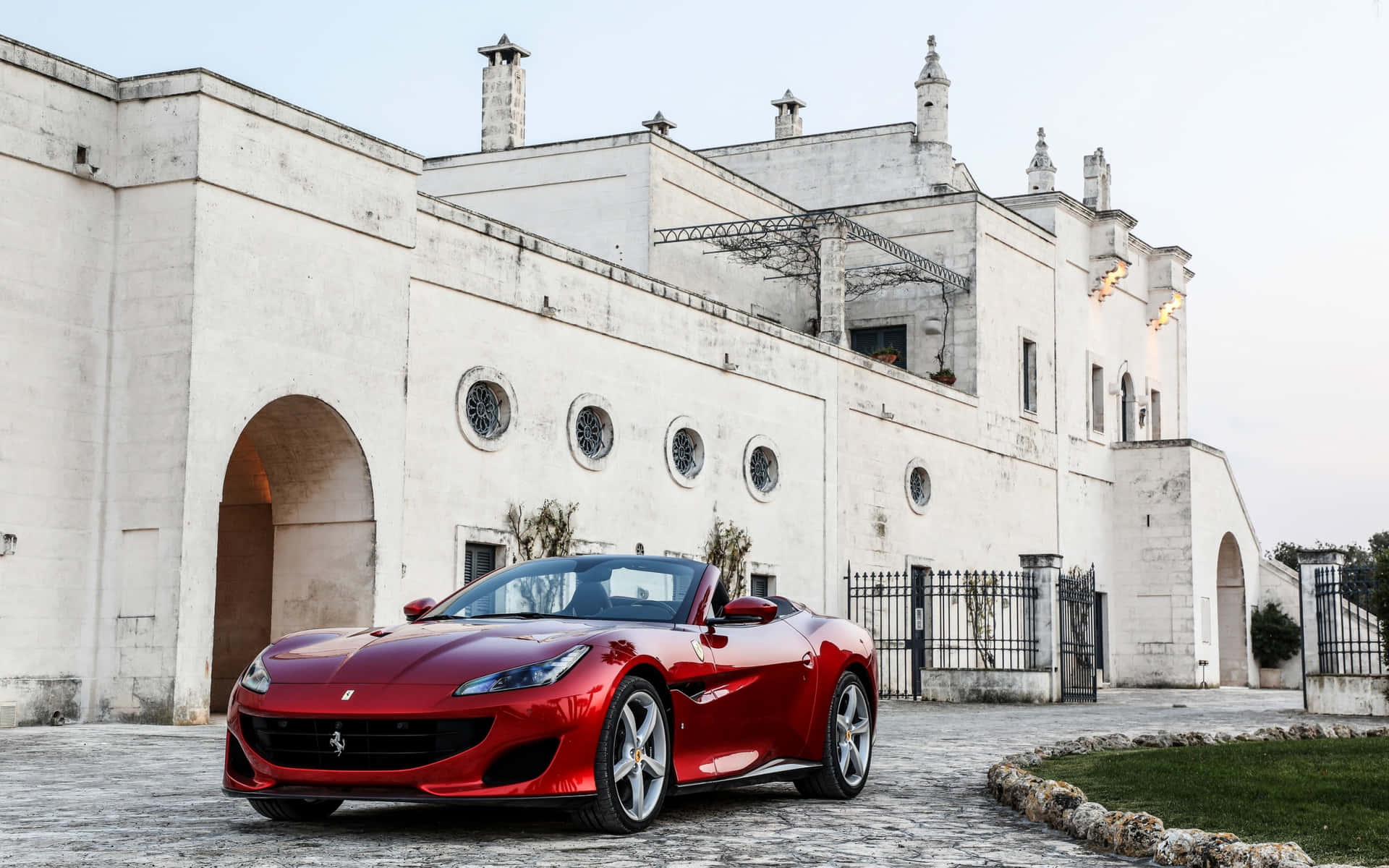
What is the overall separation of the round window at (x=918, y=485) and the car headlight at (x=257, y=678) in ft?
85.8

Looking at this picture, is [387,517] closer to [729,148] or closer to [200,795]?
[200,795]

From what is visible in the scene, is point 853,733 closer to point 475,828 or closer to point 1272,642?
point 475,828

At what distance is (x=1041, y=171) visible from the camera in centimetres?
4422

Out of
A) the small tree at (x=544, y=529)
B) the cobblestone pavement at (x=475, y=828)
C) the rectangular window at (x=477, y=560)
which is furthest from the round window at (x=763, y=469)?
the cobblestone pavement at (x=475, y=828)

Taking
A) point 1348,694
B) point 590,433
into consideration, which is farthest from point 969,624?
point 590,433

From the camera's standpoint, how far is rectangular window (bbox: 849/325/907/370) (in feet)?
125

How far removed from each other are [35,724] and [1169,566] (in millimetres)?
32194

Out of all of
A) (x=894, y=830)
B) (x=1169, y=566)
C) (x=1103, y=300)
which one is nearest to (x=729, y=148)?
(x=1103, y=300)

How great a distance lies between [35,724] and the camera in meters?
16.1

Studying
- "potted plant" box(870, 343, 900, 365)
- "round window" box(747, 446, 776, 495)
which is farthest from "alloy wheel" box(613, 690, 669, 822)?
"potted plant" box(870, 343, 900, 365)

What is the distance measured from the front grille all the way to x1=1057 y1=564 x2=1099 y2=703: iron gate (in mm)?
21960

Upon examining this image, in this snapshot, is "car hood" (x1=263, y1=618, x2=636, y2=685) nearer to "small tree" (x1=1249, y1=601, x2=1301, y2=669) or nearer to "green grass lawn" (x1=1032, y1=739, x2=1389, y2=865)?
"green grass lawn" (x1=1032, y1=739, x2=1389, y2=865)

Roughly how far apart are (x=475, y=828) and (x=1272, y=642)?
136 ft

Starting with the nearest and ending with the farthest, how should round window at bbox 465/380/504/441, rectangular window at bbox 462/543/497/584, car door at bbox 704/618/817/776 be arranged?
car door at bbox 704/618/817/776 → rectangular window at bbox 462/543/497/584 → round window at bbox 465/380/504/441
